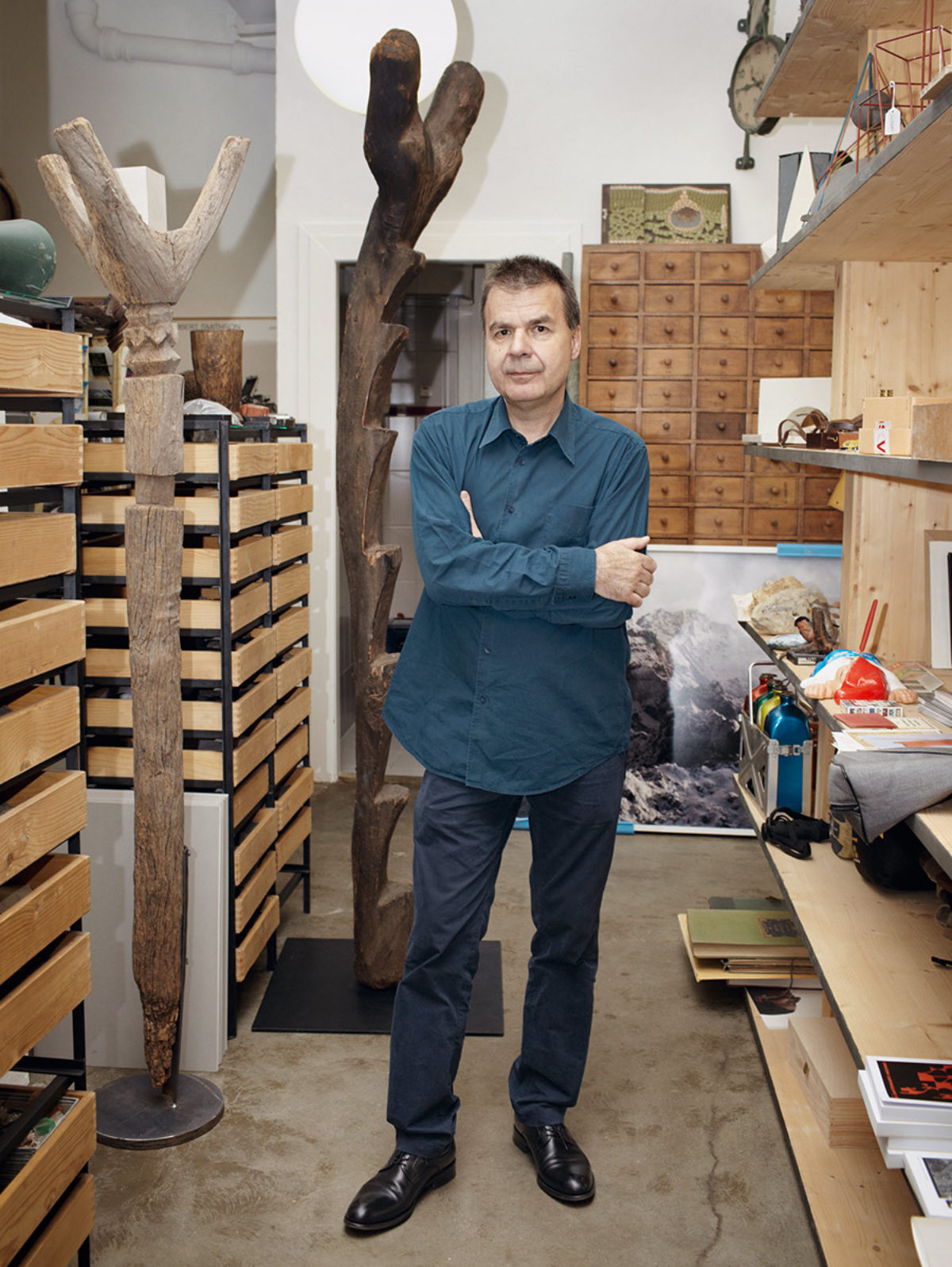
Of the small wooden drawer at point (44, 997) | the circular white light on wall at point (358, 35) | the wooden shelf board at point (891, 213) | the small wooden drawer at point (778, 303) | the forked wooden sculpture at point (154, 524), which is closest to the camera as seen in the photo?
the wooden shelf board at point (891, 213)

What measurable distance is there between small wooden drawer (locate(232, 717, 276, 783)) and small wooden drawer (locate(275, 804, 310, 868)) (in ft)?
1.15

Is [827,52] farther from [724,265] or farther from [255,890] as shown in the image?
[255,890]

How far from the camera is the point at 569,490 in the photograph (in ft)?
7.43

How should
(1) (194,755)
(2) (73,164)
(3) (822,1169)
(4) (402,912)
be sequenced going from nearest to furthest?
(2) (73,164), (3) (822,1169), (1) (194,755), (4) (402,912)

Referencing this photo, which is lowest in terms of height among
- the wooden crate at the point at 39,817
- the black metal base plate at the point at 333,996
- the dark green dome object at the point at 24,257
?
the black metal base plate at the point at 333,996

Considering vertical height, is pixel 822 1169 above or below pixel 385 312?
below

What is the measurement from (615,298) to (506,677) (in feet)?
9.84

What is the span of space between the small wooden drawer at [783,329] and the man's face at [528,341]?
2.80 m

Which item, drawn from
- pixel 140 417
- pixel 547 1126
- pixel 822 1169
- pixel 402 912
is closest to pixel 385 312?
pixel 140 417

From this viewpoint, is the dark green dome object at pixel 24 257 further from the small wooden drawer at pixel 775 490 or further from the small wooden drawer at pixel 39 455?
the small wooden drawer at pixel 775 490

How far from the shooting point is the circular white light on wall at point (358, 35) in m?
3.54

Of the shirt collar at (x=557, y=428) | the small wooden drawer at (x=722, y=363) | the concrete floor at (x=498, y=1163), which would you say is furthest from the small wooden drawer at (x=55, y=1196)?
the small wooden drawer at (x=722, y=363)

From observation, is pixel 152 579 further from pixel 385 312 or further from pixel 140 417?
pixel 385 312

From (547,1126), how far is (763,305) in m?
3.46
